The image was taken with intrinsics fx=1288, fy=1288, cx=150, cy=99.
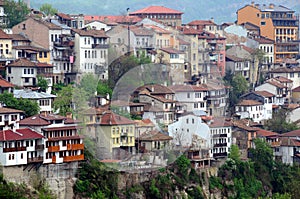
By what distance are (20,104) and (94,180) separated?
10.7ft

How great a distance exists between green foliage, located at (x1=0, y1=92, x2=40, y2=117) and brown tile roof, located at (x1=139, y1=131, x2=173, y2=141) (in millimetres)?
3304

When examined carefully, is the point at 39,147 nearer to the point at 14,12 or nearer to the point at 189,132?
the point at 189,132

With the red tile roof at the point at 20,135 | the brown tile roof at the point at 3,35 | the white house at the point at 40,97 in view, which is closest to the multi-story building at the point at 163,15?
the brown tile roof at the point at 3,35

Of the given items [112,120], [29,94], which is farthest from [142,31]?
[112,120]

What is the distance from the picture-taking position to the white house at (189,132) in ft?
128

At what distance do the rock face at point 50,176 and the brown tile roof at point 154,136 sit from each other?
334cm

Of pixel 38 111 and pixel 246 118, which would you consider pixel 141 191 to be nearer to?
pixel 38 111

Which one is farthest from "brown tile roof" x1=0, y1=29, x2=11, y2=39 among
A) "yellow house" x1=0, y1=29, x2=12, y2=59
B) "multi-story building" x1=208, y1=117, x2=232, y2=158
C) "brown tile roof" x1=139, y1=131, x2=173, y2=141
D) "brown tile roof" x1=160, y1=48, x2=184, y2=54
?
"multi-story building" x1=208, y1=117, x2=232, y2=158

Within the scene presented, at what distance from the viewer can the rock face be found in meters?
33.3

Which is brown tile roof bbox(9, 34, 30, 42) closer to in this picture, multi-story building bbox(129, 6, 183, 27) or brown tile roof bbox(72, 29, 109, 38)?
brown tile roof bbox(72, 29, 109, 38)

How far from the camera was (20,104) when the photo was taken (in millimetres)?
36562

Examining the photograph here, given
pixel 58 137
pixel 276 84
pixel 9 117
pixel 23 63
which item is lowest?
→ pixel 58 137

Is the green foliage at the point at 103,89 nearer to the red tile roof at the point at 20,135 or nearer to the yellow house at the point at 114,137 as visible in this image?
the yellow house at the point at 114,137

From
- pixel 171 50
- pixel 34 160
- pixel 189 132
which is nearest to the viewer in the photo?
pixel 34 160
